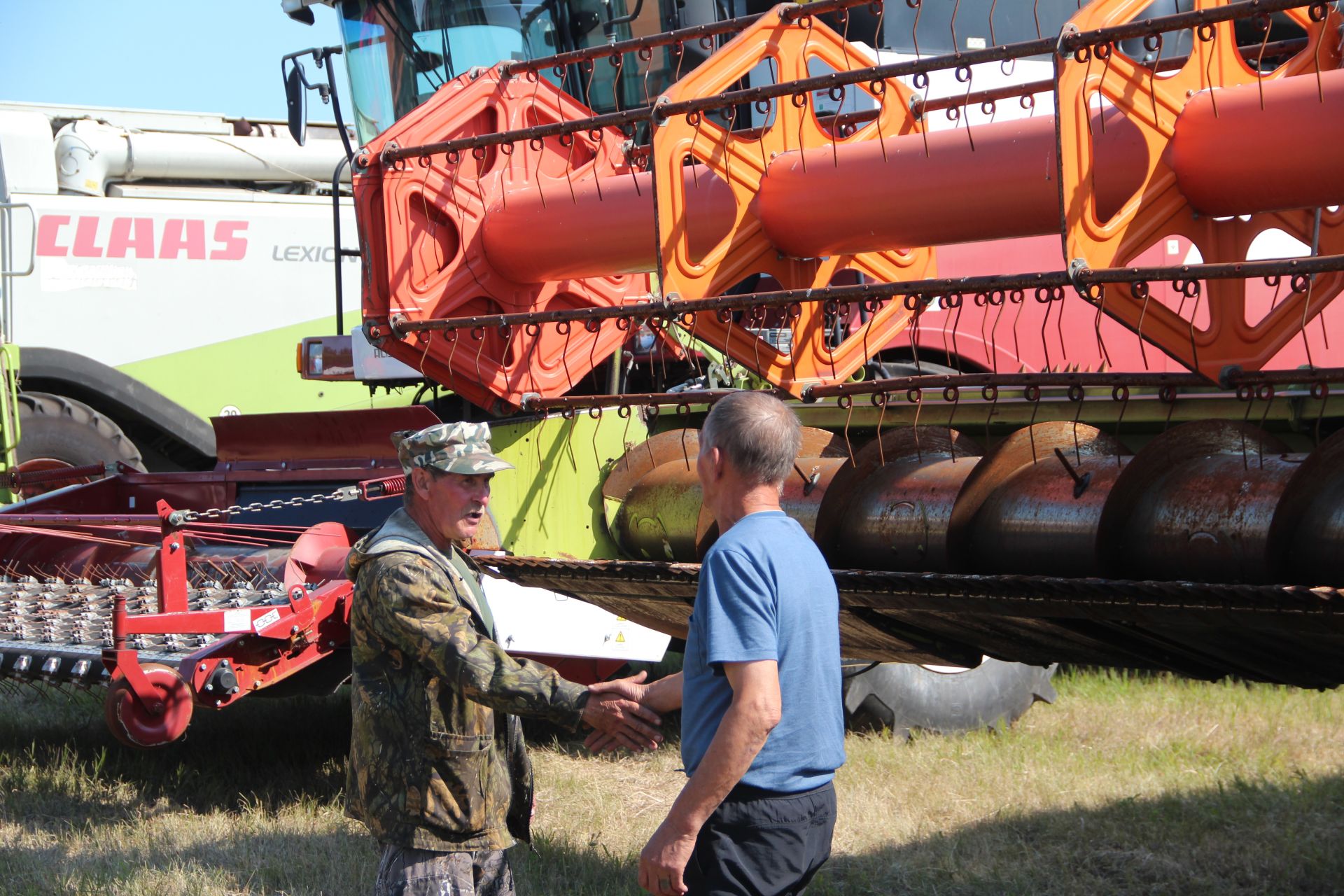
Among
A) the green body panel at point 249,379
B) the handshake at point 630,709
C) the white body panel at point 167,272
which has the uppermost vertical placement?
the white body panel at point 167,272

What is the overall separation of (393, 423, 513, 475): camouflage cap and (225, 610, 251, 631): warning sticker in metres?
1.36

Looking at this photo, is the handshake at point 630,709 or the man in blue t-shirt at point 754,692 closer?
the man in blue t-shirt at point 754,692

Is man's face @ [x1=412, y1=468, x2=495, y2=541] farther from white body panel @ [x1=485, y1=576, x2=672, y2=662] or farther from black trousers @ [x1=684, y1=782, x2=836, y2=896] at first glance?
white body panel @ [x1=485, y1=576, x2=672, y2=662]

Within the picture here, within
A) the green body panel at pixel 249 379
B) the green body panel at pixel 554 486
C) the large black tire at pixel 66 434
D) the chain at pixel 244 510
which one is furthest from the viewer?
the green body panel at pixel 249 379

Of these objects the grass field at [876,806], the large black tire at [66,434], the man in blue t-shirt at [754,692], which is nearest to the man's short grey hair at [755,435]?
the man in blue t-shirt at [754,692]

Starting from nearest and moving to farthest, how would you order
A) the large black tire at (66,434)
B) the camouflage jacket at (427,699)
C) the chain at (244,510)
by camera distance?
the camouflage jacket at (427,699) < the chain at (244,510) < the large black tire at (66,434)

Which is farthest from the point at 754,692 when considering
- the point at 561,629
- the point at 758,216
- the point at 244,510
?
the point at 244,510

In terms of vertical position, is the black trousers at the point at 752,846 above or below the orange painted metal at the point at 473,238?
below

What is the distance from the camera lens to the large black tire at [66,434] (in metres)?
7.68

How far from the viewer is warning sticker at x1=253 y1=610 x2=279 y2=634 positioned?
3.93 metres

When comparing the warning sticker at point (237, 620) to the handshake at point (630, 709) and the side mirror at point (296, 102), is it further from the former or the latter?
the side mirror at point (296, 102)

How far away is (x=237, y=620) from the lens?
153 inches

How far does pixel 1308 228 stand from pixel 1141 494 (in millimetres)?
921

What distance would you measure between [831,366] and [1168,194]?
47.9 inches
